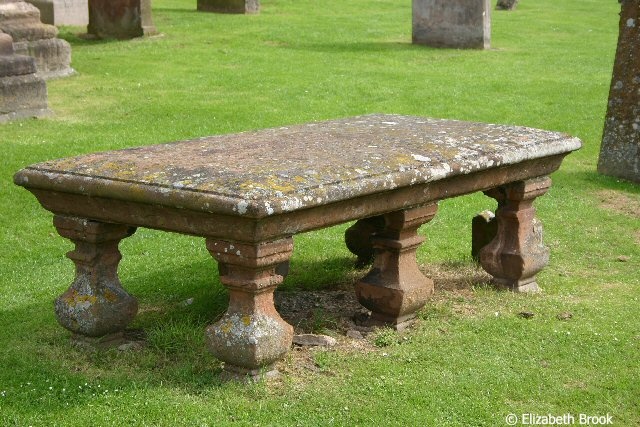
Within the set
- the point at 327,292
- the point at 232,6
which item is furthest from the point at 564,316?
the point at 232,6

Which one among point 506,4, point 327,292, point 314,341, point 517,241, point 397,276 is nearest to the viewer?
point 314,341

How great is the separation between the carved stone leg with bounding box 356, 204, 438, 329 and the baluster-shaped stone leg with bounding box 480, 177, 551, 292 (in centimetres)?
90

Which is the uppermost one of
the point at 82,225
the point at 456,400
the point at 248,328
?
the point at 82,225

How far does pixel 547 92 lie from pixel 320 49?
152 inches

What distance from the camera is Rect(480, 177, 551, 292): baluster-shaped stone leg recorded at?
6.98 m

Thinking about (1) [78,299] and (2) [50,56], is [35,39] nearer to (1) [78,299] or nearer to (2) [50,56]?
(2) [50,56]

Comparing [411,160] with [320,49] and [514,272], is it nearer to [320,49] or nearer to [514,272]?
[514,272]

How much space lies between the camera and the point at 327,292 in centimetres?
717

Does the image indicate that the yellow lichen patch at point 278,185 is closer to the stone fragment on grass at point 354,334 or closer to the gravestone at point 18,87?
the stone fragment on grass at point 354,334

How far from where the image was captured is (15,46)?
1314 cm

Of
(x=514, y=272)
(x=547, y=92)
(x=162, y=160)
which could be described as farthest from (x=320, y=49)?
(x=162, y=160)

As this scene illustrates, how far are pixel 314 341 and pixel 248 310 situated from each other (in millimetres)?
856

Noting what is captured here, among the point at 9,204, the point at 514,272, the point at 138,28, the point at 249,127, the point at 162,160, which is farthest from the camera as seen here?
the point at 138,28

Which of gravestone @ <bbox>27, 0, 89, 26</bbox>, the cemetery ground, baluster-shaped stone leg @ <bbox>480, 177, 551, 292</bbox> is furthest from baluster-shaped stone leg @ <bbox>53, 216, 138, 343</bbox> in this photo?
gravestone @ <bbox>27, 0, 89, 26</bbox>
